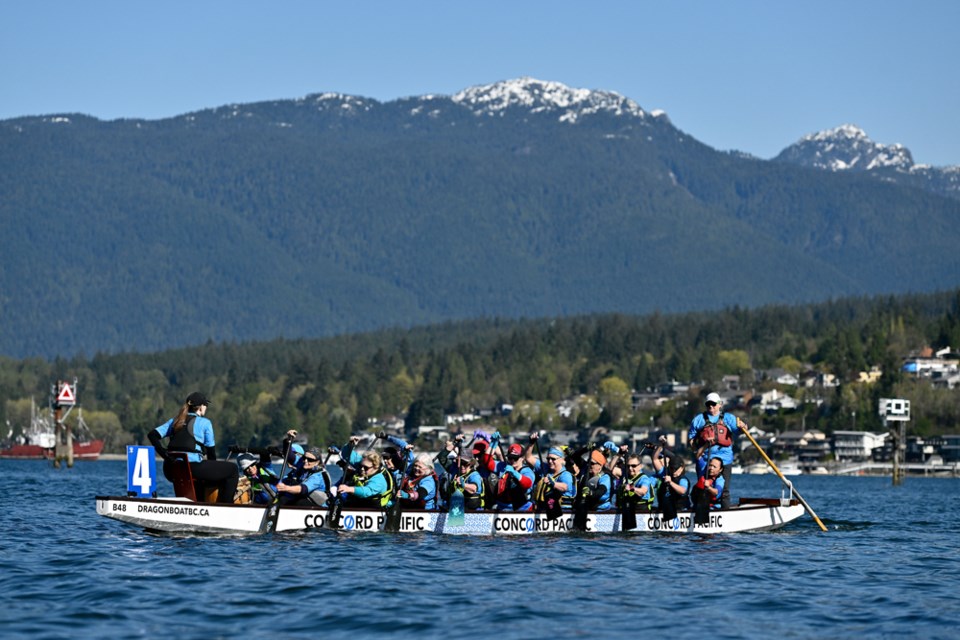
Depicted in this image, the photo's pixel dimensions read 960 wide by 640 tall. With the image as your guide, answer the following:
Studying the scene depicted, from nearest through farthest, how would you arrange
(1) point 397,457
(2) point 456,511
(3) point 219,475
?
(3) point 219,475 → (2) point 456,511 → (1) point 397,457

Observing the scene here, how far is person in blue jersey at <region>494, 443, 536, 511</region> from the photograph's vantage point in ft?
137

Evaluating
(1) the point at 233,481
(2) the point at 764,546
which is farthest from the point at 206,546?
(2) the point at 764,546

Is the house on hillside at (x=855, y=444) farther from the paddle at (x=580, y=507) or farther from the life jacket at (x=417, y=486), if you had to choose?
the life jacket at (x=417, y=486)

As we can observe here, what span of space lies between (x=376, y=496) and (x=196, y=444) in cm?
519

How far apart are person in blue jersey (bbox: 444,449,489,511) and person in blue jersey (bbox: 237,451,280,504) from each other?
4.17 m

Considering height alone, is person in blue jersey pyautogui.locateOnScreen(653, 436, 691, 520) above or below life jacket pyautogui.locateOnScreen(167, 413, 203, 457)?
below

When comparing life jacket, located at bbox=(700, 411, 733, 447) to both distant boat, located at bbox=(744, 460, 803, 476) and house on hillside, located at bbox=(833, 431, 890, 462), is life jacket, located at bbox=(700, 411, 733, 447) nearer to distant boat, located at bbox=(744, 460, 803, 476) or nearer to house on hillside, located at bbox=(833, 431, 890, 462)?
distant boat, located at bbox=(744, 460, 803, 476)

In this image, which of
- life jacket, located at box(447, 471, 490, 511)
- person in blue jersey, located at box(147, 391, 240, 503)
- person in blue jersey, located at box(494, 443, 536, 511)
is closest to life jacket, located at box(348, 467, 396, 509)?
life jacket, located at box(447, 471, 490, 511)

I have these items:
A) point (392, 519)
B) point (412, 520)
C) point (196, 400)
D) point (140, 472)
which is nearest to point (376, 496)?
point (392, 519)

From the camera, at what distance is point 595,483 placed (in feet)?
137

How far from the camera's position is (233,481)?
38438 mm

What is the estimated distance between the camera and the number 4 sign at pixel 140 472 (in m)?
38.4

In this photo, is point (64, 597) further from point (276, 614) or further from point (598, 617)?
Result: point (598, 617)

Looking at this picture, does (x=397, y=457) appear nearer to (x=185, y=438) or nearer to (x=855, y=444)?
(x=185, y=438)
